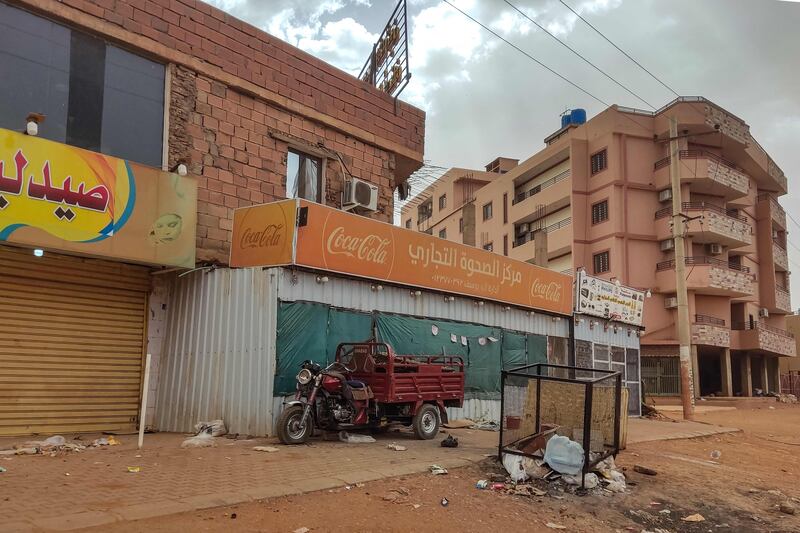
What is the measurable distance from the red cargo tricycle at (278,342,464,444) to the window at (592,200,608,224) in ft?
104

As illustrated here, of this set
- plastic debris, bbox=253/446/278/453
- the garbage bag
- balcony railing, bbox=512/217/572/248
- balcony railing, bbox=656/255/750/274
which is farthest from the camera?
balcony railing, bbox=512/217/572/248

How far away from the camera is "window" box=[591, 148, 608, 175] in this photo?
40.3m

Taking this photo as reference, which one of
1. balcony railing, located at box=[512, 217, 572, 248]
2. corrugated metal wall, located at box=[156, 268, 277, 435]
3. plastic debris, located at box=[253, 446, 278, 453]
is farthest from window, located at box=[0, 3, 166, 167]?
balcony railing, located at box=[512, 217, 572, 248]

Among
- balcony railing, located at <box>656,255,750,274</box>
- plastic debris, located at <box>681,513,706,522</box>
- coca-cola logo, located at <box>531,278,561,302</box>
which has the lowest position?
plastic debris, located at <box>681,513,706,522</box>

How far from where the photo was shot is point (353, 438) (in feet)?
32.0

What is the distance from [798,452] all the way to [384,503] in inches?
461

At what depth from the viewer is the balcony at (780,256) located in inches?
1911

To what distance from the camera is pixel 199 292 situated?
11.4 metres

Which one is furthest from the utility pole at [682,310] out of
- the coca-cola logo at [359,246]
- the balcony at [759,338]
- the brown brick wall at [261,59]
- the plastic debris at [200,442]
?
the balcony at [759,338]

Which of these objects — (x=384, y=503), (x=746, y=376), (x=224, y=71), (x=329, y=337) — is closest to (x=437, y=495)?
(x=384, y=503)

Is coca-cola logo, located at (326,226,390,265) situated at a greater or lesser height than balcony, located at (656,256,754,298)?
lesser

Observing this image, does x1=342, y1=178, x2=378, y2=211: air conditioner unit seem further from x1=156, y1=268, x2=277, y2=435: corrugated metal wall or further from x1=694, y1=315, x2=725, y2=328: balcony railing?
x1=694, y1=315, x2=725, y2=328: balcony railing

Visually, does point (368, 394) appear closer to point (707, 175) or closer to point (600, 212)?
point (600, 212)

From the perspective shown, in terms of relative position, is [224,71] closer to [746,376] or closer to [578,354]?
[578,354]
